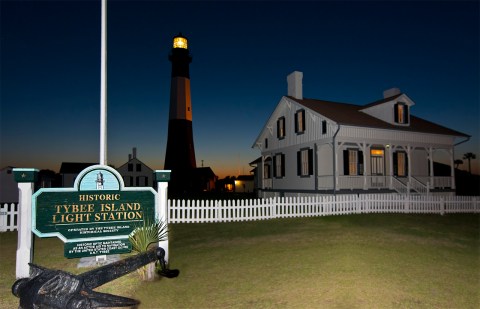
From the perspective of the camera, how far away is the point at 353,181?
19.9 m

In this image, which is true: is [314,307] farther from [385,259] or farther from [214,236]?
[214,236]

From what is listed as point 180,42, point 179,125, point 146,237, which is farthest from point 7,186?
point 146,237

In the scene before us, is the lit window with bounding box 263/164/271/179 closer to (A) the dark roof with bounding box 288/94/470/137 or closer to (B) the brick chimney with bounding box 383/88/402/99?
(A) the dark roof with bounding box 288/94/470/137

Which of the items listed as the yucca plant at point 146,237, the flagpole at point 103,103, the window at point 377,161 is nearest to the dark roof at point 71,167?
the window at point 377,161

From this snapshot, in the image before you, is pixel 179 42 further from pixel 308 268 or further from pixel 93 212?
pixel 308 268

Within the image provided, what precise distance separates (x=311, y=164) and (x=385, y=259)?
1381cm

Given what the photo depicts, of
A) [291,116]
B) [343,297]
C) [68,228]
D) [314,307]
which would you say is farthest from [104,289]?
[291,116]

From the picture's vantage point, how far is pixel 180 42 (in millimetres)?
41250

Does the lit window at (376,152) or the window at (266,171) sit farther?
the window at (266,171)

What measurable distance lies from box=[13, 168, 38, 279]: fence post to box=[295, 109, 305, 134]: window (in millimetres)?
17851

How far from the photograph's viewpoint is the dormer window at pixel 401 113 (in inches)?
872

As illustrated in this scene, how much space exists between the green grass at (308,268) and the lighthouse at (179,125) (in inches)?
1128

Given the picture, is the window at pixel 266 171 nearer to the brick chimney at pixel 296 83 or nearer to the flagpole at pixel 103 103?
the brick chimney at pixel 296 83

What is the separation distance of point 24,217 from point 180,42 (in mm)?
38651
